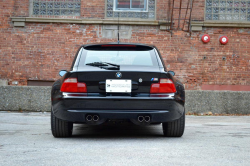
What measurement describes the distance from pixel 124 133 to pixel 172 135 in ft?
2.79

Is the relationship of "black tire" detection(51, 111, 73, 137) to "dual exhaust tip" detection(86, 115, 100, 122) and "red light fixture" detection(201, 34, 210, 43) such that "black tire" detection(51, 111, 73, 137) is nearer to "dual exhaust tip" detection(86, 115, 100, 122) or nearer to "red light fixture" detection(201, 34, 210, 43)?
"dual exhaust tip" detection(86, 115, 100, 122)

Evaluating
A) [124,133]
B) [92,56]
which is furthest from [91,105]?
[124,133]

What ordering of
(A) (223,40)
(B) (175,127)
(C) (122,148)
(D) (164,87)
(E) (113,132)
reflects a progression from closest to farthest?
(C) (122,148) < (D) (164,87) < (B) (175,127) < (E) (113,132) < (A) (223,40)

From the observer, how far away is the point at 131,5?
48.1ft

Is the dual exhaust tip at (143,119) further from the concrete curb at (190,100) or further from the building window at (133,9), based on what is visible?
the building window at (133,9)

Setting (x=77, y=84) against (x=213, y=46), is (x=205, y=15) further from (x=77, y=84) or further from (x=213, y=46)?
(x=77, y=84)

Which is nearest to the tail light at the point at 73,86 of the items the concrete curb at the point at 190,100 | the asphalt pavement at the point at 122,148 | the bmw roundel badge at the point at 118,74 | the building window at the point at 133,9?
the bmw roundel badge at the point at 118,74

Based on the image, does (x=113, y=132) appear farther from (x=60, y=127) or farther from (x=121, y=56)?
(x=121, y=56)

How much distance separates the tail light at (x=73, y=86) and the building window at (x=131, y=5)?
922 centimetres

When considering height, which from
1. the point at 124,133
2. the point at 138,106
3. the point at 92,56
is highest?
the point at 92,56

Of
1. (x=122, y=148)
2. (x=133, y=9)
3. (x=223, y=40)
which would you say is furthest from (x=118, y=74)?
(x=223, y=40)

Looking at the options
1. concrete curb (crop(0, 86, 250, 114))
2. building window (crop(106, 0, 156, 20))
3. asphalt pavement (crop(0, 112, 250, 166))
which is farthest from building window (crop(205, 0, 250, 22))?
asphalt pavement (crop(0, 112, 250, 166))

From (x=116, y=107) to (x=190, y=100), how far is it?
6.72 m

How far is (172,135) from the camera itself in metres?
6.35
